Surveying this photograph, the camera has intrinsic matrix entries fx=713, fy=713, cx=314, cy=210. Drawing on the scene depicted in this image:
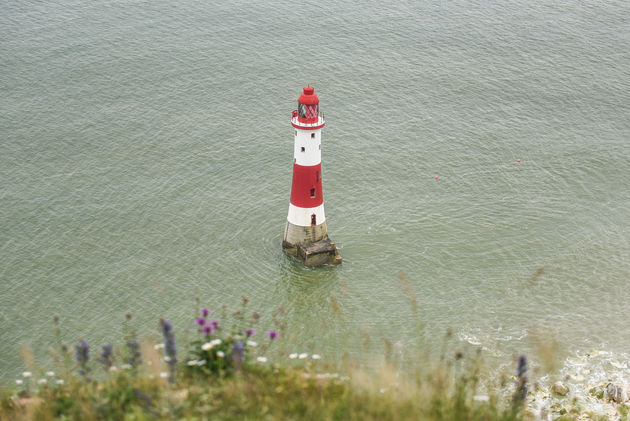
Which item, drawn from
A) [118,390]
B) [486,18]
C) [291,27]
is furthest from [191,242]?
[486,18]

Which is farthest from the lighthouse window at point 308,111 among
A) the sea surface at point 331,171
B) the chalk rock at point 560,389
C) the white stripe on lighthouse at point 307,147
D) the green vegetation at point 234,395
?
the green vegetation at point 234,395

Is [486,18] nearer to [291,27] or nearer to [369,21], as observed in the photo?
[369,21]

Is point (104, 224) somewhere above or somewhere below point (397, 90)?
below

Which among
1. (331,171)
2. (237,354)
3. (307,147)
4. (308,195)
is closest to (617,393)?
(308,195)

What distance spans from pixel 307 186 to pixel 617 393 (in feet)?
51.9

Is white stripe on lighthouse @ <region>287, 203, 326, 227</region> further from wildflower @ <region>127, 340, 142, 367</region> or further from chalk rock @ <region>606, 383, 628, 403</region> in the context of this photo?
wildflower @ <region>127, 340, 142, 367</region>

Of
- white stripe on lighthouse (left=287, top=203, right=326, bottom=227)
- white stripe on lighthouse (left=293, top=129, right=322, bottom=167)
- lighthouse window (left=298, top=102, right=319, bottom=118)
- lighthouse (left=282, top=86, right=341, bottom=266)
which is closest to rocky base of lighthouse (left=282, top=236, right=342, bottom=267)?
lighthouse (left=282, top=86, right=341, bottom=266)

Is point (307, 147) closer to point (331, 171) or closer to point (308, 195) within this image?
point (308, 195)

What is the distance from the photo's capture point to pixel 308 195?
3362 cm

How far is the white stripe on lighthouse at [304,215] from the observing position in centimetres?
3425

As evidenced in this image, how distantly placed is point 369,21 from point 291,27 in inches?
314

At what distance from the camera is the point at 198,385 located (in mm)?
12445

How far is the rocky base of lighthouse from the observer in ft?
114

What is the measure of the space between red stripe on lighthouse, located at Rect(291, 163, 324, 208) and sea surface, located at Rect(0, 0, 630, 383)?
3.43m
